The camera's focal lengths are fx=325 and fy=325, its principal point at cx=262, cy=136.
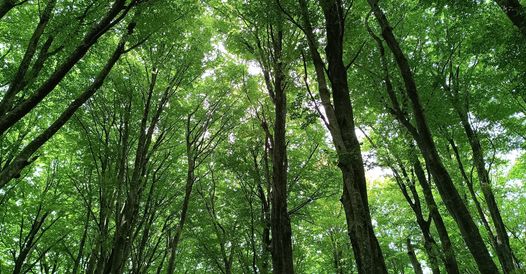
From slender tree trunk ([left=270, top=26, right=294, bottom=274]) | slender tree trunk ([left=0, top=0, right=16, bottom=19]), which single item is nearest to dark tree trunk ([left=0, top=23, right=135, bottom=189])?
slender tree trunk ([left=0, top=0, right=16, bottom=19])

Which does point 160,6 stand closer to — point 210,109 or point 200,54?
point 200,54

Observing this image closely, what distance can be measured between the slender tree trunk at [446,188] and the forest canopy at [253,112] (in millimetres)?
27

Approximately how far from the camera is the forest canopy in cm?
607

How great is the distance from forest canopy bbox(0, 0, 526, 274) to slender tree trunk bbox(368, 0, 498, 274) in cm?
3

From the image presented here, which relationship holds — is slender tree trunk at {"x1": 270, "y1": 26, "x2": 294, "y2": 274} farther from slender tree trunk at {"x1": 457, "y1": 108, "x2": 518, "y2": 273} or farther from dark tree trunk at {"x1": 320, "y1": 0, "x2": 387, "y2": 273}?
slender tree trunk at {"x1": 457, "y1": 108, "x2": 518, "y2": 273}

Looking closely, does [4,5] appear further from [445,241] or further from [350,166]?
[445,241]

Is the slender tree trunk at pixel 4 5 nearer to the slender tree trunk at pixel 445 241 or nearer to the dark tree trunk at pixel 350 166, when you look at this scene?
the dark tree trunk at pixel 350 166

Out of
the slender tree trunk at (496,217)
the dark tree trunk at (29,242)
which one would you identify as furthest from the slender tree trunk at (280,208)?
the dark tree trunk at (29,242)

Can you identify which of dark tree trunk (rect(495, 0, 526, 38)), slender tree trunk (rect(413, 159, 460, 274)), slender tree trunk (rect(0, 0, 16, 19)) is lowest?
slender tree trunk (rect(413, 159, 460, 274))

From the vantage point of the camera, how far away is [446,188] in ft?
19.3

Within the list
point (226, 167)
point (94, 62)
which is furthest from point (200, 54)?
point (226, 167)

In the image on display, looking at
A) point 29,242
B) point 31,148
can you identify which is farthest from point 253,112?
point 29,242

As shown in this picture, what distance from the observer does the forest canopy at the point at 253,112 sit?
6.07 m

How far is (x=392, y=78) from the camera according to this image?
1095cm
